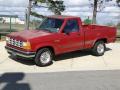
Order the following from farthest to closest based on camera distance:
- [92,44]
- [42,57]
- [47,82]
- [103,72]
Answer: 1. [92,44]
2. [42,57]
3. [103,72]
4. [47,82]

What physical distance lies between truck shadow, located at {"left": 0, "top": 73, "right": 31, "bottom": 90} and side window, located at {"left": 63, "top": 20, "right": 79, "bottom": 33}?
120 inches

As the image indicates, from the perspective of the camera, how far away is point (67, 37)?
12.7 meters

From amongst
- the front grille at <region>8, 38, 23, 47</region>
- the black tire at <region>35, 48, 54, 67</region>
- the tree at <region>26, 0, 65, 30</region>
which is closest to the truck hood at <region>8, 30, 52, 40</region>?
the front grille at <region>8, 38, 23, 47</region>

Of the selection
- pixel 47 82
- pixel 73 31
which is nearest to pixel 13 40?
pixel 73 31

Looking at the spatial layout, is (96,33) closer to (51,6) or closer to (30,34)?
→ (30,34)

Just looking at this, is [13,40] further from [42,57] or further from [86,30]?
[86,30]

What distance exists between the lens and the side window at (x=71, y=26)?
12859mm

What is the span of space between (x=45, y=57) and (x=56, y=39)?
0.80 m

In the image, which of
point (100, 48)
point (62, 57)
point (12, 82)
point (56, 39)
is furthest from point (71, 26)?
point (12, 82)

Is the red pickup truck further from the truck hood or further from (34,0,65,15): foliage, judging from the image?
(34,0,65,15): foliage

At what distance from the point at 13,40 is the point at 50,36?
141 centimetres

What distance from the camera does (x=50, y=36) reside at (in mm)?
12133

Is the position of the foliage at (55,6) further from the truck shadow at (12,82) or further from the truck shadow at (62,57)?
the truck shadow at (12,82)

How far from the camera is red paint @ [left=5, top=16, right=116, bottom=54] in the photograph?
1179 centimetres
